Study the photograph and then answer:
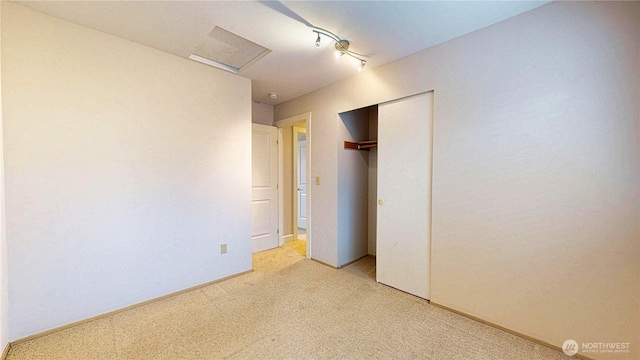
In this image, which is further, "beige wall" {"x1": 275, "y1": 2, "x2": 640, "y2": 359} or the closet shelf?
the closet shelf

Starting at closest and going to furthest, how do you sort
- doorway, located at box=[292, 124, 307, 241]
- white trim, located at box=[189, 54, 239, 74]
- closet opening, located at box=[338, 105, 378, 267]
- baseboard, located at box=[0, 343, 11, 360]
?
baseboard, located at box=[0, 343, 11, 360], white trim, located at box=[189, 54, 239, 74], closet opening, located at box=[338, 105, 378, 267], doorway, located at box=[292, 124, 307, 241]

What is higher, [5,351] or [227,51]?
[227,51]

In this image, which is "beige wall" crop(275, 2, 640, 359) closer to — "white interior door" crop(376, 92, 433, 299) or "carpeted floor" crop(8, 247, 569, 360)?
"white interior door" crop(376, 92, 433, 299)

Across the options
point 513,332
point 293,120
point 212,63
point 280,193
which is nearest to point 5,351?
point 212,63

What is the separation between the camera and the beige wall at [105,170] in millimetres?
1807

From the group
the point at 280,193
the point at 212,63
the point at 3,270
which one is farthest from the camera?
the point at 280,193

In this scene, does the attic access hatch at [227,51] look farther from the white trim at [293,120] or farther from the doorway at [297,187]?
the doorway at [297,187]

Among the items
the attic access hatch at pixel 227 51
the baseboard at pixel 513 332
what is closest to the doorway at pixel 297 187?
the attic access hatch at pixel 227 51

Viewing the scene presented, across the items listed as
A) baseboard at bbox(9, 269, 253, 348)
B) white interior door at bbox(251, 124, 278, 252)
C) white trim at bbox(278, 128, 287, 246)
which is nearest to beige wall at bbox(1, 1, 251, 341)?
baseboard at bbox(9, 269, 253, 348)

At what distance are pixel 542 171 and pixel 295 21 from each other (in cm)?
216

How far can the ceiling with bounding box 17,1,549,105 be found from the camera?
1763 millimetres

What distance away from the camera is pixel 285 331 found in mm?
1952

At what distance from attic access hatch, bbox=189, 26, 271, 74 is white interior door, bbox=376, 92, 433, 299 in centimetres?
148

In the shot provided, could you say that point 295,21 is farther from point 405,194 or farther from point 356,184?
point 356,184
